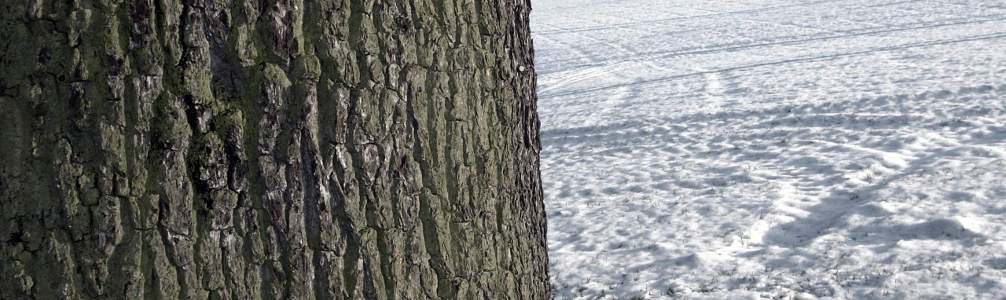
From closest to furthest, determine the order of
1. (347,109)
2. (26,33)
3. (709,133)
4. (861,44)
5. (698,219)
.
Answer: (26,33)
(347,109)
(698,219)
(709,133)
(861,44)

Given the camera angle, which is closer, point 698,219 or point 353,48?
point 353,48

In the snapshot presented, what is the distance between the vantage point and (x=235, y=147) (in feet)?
3.31

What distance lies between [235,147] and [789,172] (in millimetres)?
7451

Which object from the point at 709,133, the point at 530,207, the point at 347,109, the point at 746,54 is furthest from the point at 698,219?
the point at 746,54

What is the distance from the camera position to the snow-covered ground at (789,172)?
497 cm

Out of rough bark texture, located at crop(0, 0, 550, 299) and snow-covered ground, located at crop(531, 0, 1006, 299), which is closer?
rough bark texture, located at crop(0, 0, 550, 299)

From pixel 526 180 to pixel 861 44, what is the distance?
718 inches

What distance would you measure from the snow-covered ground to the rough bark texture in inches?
156

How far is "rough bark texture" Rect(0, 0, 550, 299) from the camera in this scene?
94 cm

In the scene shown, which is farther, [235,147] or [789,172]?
[789,172]

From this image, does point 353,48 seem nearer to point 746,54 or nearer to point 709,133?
point 709,133

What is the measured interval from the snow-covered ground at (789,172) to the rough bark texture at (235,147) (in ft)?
13.0

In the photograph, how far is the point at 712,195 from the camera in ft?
23.5

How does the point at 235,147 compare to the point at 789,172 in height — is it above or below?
above
